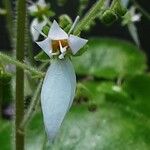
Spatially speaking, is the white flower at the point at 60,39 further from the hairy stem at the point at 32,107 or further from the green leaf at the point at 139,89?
the green leaf at the point at 139,89

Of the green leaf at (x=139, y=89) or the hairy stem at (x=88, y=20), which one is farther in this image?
the green leaf at (x=139, y=89)

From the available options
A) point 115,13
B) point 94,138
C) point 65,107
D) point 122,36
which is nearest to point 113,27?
point 122,36

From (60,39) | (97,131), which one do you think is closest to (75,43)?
(60,39)

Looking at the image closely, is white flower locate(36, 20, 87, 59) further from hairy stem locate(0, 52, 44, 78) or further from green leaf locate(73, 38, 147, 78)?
green leaf locate(73, 38, 147, 78)

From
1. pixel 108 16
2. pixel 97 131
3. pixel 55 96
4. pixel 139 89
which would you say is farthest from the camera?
pixel 139 89

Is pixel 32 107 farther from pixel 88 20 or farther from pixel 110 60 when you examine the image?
pixel 110 60

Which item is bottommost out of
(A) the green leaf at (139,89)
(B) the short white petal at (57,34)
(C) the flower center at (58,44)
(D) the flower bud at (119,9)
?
(A) the green leaf at (139,89)

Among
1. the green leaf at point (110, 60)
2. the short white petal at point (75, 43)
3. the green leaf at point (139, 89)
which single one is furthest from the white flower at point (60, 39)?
the green leaf at point (110, 60)
